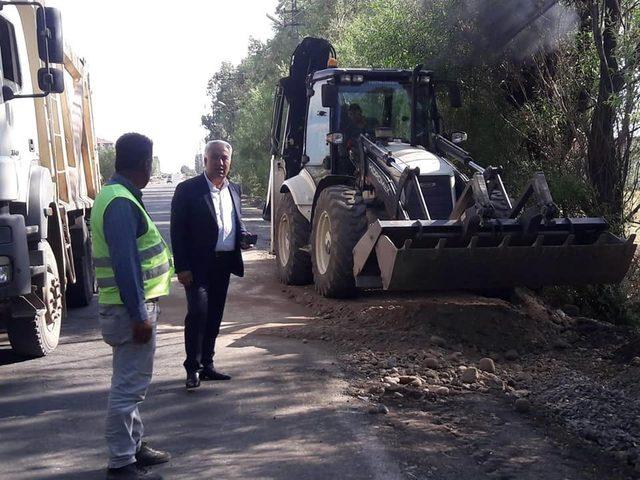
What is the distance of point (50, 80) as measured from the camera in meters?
6.69

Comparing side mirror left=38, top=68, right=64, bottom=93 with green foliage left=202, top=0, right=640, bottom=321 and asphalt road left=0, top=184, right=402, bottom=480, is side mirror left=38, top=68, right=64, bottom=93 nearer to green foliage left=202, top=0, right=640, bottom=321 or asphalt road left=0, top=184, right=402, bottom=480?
asphalt road left=0, top=184, right=402, bottom=480

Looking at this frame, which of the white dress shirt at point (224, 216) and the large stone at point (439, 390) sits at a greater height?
the white dress shirt at point (224, 216)

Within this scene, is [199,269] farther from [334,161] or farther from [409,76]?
[409,76]

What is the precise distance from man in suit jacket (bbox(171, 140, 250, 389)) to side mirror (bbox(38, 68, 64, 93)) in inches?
62.2

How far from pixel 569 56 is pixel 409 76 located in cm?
215

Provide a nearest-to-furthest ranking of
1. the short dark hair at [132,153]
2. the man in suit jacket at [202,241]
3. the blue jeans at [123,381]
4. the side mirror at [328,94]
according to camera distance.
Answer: the blue jeans at [123,381] < the short dark hair at [132,153] < the man in suit jacket at [202,241] < the side mirror at [328,94]

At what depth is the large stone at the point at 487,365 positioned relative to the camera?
6680 mm

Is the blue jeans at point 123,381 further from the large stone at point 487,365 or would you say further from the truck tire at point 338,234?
the truck tire at point 338,234

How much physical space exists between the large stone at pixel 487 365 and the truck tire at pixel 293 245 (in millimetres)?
4490

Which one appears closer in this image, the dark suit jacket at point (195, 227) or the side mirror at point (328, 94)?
the dark suit jacket at point (195, 227)

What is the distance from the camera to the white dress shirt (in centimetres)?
619

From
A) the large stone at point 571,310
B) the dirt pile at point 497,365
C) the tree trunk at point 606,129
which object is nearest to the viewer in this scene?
→ the dirt pile at point 497,365

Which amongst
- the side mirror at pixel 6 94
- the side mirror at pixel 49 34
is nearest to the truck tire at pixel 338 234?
the side mirror at pixel 49 34

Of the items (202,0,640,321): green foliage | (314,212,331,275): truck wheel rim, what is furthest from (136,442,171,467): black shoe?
(202,0,640,321): green foliage
